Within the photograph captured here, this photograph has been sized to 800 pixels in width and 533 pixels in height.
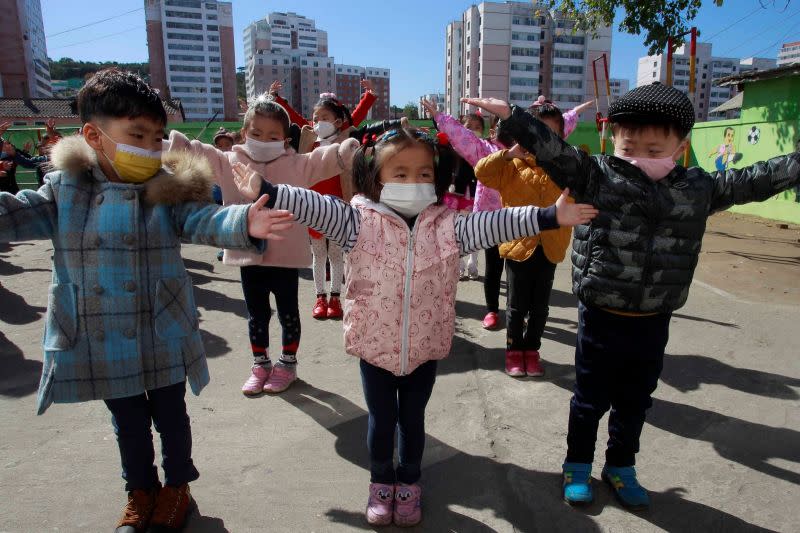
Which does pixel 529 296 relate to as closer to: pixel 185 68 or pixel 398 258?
pixel 398 258

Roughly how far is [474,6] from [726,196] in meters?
93.6

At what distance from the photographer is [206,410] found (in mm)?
3168

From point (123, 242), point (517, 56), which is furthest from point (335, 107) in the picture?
point (517, 56)

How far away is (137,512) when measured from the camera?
212 centimetres

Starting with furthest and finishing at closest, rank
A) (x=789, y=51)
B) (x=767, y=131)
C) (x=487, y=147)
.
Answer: (x=789, y=51)
(x=767, y=131)
(x=487, y=147)

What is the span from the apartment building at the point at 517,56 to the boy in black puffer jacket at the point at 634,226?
84526 millimetres

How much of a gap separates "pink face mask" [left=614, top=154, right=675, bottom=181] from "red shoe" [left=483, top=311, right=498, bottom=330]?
2.56 m

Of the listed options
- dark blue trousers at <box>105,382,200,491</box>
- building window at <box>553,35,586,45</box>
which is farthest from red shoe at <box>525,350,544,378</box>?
building window at <box>553,35,586,45</box>

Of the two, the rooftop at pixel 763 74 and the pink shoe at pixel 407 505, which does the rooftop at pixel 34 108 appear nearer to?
the rooftop at pixel 763 74

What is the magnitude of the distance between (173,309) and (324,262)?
9.98 ft

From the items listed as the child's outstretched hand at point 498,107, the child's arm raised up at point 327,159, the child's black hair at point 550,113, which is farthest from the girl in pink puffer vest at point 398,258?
the child's black hair at point 550,113

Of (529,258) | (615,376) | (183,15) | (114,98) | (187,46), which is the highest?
(183,15)

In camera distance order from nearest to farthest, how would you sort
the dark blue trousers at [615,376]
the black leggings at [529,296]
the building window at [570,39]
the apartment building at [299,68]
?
the dark blue trousers at [615,376] < the black leggings at [529,296] < the building window at [570,39] < the apartment building at [299,68]

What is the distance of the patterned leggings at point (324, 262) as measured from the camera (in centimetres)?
498
